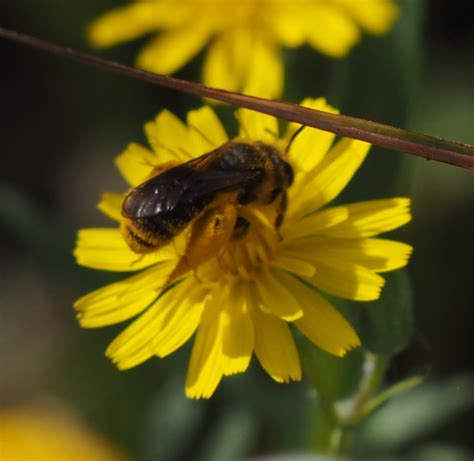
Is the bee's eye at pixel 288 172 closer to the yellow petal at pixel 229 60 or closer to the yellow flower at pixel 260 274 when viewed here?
the yellow flower at pixel 260 274

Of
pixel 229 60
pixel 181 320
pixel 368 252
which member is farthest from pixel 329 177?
pixel 229 60

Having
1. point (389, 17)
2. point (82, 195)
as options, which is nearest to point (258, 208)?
point (389, 17)

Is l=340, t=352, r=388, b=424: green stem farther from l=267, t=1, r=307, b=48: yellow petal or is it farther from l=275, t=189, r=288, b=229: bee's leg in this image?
l=267, t=1, r=307, b=48: yellow petal

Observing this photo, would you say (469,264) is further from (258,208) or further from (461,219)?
(258,208)

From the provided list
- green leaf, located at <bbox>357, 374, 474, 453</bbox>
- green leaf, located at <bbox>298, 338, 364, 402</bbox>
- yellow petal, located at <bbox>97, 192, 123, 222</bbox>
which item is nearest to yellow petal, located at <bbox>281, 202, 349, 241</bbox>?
green leaf, located at <bbox>298, 338, 364, 402</bbox>

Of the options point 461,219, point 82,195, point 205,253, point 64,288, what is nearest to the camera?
point 205,253

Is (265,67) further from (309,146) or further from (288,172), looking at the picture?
(288,172)

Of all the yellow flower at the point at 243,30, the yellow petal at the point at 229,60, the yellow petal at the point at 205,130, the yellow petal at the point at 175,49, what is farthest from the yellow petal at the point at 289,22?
the yellow petal at the point at 205,130
